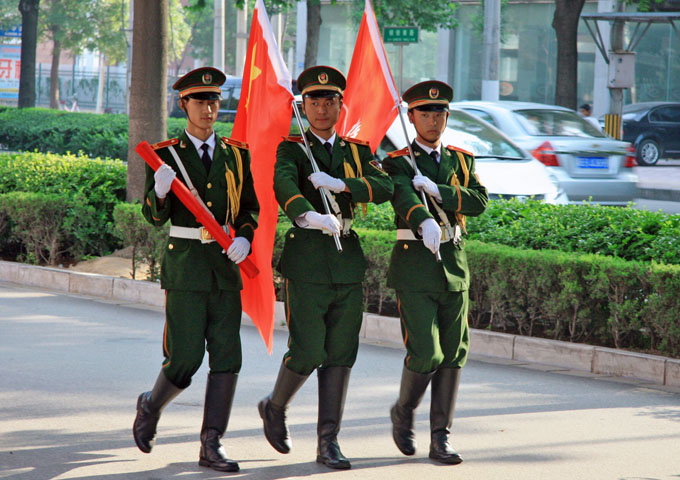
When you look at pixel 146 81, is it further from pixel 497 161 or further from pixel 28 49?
pixel 28 49

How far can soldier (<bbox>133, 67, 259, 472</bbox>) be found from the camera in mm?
4910

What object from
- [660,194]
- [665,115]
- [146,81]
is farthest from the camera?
[665,115]

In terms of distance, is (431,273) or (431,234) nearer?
(431,234)

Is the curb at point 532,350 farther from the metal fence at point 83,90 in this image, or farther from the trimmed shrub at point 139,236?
the metal fence at point 83,90

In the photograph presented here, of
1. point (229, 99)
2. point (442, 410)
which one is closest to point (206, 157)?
point (442, 410)

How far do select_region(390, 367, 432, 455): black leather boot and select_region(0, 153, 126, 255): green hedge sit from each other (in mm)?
6025

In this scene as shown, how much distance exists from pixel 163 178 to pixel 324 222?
766mm

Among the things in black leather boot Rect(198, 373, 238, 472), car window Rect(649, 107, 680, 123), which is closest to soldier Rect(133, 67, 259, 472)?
black leather boot Rect(198, 373, 238, 472)

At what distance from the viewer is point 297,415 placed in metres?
5.98

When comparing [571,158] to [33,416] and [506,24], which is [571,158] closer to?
[33,416]

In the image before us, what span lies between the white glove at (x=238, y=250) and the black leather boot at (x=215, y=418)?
576 mm

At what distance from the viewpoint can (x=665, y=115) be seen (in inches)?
1042

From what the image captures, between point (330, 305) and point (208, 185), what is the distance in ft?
2.74

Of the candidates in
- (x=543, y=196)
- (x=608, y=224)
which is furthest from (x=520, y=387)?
(x=543, y=196)
